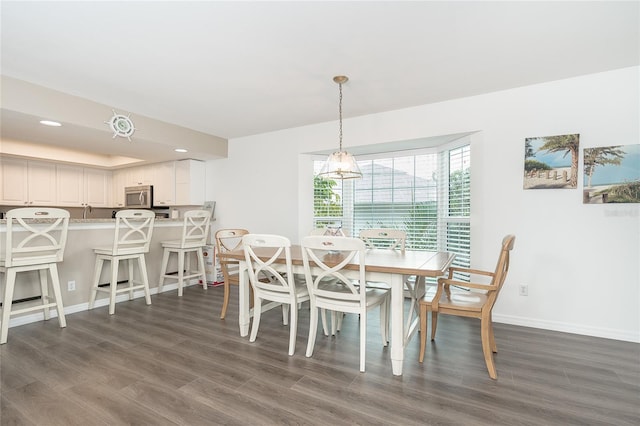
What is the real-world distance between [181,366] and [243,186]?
121 inches

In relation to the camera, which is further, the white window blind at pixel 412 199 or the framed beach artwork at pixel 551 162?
the white window blind at pixel 412 199

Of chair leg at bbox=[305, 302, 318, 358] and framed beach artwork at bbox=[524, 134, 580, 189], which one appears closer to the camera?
chair leg at bbox=[305, 302, 318, 358]

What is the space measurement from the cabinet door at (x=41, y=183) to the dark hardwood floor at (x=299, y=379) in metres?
3.12

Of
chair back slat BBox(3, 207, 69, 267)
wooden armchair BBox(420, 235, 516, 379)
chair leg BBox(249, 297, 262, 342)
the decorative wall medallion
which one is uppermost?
the decorative wall medallion

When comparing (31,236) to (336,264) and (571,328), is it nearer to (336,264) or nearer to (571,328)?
(336,264)

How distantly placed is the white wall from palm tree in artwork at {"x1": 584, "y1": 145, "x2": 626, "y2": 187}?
7cm

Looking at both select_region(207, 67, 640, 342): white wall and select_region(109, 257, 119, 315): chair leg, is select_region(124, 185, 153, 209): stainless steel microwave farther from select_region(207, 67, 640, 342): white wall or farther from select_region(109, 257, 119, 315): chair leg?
select_region(207, 67, 640, 342): white wall

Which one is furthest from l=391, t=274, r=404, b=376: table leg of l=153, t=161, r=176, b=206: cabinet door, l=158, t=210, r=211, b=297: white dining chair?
l=153, t=161, r=176, b=206: cabinet door

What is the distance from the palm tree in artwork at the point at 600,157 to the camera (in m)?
2.60

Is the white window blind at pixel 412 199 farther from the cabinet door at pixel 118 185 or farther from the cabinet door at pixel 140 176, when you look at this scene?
the cabinet door at pixel 118 185

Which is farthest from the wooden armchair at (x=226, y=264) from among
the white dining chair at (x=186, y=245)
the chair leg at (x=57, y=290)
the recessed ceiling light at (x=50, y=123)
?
the recessed ceiling light at (x=50, y=123)

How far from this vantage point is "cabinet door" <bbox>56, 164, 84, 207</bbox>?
17.5 ft

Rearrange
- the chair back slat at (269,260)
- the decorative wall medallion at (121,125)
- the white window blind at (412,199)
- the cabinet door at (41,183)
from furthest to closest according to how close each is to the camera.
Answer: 1. the cabinet door at (41,183)
2. the white window blind at (412,199)
3. the decorative wall medallion at (121,125)
4. the chair back slat at (269,260)

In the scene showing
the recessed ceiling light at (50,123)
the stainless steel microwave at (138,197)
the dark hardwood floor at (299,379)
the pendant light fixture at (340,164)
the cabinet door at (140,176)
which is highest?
the recessed ceiling light at (50,123)
